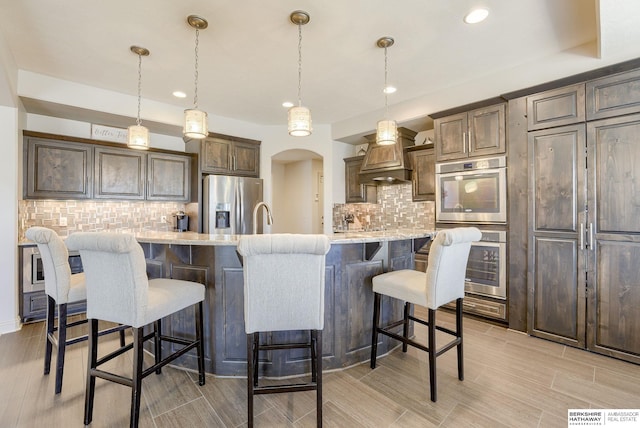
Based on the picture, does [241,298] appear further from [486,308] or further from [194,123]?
[486,308]

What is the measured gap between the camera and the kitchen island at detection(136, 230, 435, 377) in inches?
82.3

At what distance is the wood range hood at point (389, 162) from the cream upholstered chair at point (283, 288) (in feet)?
9.68

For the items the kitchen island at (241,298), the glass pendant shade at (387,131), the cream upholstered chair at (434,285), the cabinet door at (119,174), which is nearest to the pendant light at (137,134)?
the kitchen island at (241,298)

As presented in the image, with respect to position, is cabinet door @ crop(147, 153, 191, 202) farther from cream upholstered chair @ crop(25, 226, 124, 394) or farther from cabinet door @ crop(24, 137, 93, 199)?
cream upholstered chair @ crop(25, 226, 124, 394)

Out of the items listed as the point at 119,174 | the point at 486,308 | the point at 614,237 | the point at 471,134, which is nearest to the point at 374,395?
the point at 486,308

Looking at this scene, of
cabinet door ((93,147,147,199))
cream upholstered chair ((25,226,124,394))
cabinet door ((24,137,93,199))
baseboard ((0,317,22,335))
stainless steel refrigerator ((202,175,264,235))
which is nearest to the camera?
cream upholstered chair ((25,226,124,394))

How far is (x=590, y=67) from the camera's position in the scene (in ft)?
8.36

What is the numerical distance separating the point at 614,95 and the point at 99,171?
548 cm

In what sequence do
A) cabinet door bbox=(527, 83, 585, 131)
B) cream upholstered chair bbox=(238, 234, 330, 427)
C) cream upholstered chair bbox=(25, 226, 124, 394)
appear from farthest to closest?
cabinet door bbox=(527, 83, 585, 131)
cream upholstered chair bbox=(25, 226, 124, 394)
cream upholstered chair bbox=(238, 234, 330, 427)

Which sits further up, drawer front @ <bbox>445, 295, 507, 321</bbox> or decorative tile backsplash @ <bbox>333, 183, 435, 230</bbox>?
decorative tile backsplash @ <bbox>333, 183, 435, 230</bbox>

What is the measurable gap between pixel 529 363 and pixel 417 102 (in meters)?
3.10

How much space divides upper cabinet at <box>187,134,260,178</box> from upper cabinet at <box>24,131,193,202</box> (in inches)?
12.2

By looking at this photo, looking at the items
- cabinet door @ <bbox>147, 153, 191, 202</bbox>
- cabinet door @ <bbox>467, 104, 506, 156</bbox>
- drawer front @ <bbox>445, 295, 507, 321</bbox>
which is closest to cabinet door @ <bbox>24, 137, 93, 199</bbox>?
cabinet door @ <bbox>147, 153, 191, 202</bbox>

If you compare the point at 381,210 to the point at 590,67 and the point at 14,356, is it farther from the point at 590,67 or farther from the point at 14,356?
the point at 14,356
